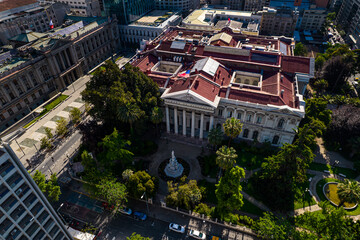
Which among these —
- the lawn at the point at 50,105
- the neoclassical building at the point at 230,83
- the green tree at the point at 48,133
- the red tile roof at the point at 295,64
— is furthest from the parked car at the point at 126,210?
the red tile roof at the point at 295,64

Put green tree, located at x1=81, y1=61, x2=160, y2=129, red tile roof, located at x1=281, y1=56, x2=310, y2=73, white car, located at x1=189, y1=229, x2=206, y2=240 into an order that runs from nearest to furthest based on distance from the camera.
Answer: white car, located at x1=189, y1=229, x2=206, y2=240 → green tree, located at x1=81, y1=61, x2=160, y2=129 → red tile roof, located at x1=281, y1=56, x2=310, y2=73

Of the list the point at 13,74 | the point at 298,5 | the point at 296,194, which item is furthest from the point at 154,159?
the point at 298,5

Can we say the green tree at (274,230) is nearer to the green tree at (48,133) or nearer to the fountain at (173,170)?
the fountain at (173,170)

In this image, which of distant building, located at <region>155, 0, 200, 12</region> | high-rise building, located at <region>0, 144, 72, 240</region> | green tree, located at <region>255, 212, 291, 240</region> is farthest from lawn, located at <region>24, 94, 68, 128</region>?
distant building, located at <region>155, 0, 200, 12</region>

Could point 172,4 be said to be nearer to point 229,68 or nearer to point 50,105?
point 229,68

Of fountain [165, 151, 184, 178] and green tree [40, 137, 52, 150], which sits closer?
fountain [165, 151, 184, 178]

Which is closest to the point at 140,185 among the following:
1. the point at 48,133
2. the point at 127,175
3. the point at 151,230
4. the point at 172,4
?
the point at 127,175

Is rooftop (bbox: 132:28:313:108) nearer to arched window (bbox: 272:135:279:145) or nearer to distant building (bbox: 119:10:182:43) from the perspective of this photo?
arched window (bbox: 272:135:279:145)
